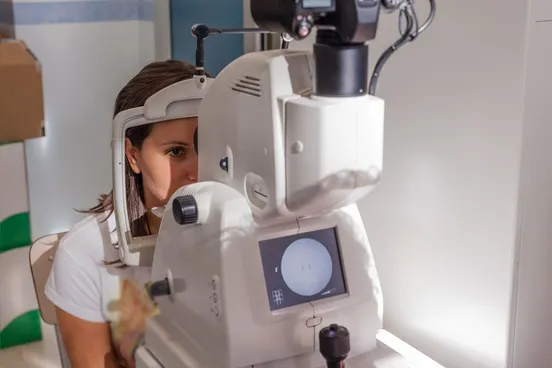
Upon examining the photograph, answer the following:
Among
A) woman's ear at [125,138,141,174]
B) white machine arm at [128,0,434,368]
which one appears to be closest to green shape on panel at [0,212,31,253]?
woman's ear at [125,138,141,174]

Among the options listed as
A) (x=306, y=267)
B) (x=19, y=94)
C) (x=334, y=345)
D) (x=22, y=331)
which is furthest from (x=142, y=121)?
(x=22, y=331)

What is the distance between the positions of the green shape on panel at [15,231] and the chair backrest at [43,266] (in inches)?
33.1

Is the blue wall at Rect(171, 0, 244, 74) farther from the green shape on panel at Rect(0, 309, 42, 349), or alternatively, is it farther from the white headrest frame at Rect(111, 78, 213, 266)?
the green shape on panel at Rect(0, 309, 42, 349)

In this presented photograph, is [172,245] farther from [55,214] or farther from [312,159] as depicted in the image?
[55,214]

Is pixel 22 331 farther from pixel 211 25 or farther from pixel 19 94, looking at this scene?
pixel 211 25

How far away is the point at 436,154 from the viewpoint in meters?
1.00

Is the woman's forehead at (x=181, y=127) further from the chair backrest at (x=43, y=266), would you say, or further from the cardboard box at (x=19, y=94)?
the cardboard box at (x=19, y=94)

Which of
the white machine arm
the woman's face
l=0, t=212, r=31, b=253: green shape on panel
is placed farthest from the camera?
l=0, t=212, r=31, b=253: green shape on panel

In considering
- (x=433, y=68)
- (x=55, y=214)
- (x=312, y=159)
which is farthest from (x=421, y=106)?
(x=55, y=214)

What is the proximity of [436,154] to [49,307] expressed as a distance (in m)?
0.84

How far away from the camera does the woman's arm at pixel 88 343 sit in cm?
118

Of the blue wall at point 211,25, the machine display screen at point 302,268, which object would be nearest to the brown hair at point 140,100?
the machine display screen at point 302,268

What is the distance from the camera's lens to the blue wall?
1.65 m

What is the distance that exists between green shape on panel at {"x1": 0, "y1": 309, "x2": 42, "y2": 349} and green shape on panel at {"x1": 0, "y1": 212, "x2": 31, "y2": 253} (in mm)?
236
